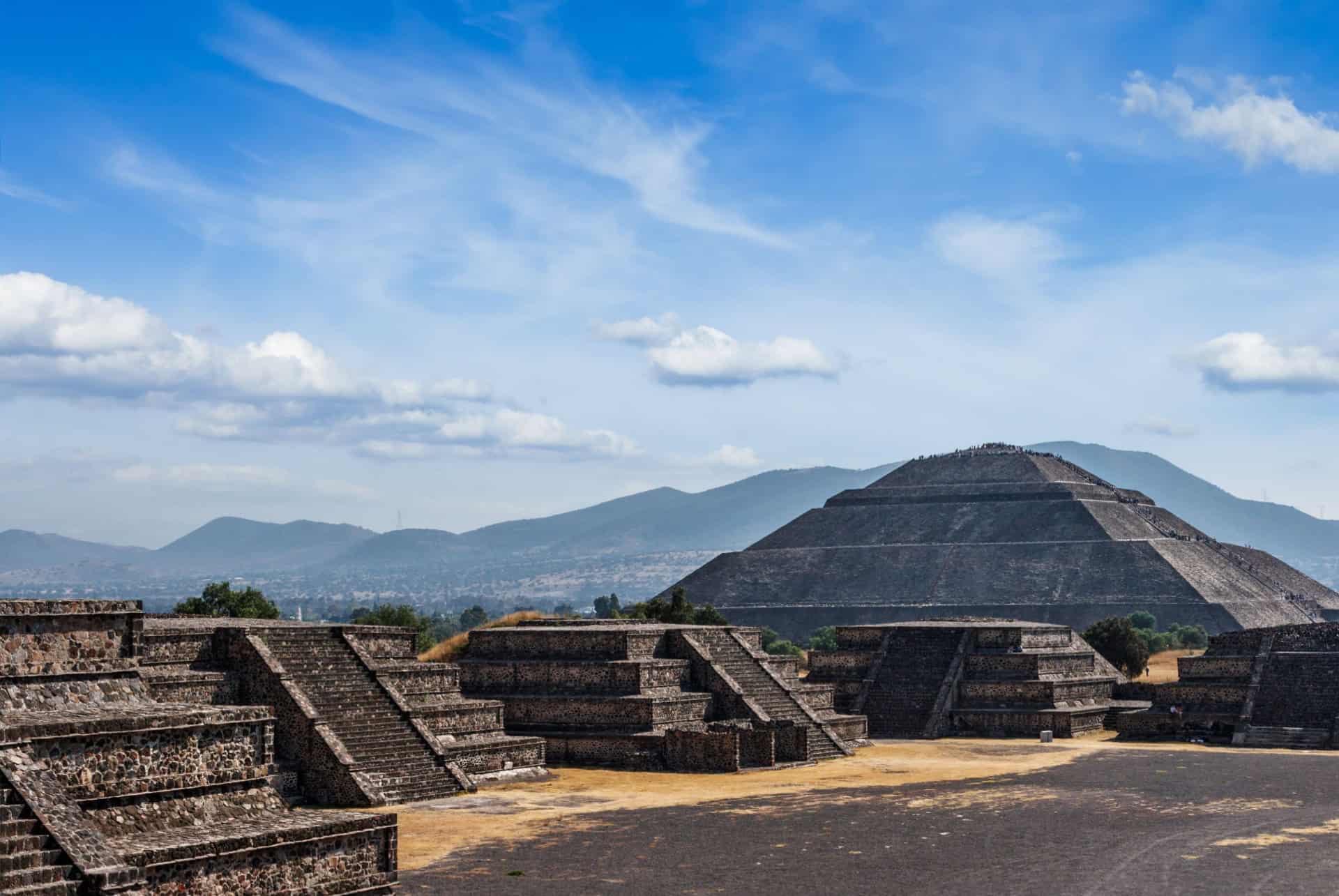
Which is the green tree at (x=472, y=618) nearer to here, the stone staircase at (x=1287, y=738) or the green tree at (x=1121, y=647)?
the green tree at (x=1121, y=647)

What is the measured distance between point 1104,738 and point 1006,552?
71143 mm

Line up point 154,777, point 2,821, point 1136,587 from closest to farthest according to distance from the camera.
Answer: point 2,821 < point 154,777 < point 1136,587

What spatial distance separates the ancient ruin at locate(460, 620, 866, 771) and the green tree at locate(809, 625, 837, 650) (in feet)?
146

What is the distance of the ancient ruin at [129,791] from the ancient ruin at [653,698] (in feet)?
55.0

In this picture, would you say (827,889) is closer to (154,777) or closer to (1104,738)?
(154,777)

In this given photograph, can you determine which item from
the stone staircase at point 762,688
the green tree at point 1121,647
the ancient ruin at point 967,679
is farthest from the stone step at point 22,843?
the green tree at point 1121,647

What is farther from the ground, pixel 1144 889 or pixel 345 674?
pixel 345 674

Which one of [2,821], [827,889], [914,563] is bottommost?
[827,889]

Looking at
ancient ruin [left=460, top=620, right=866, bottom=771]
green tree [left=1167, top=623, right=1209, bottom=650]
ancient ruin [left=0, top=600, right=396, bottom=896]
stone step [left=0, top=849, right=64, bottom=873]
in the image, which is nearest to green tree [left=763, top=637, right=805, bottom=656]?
green tree [left=1167, top=623, right=1209, bottom=650]

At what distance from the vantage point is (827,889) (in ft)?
70.2

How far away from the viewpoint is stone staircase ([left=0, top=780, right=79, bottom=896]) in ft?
52.7

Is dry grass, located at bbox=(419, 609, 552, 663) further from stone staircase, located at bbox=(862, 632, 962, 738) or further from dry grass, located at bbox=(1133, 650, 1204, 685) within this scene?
dry grass, located at bbox=(1133, 650, 1204, 685)

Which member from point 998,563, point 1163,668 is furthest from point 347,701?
point 998,563

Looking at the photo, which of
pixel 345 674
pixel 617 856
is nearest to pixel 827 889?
pixel 617 856
